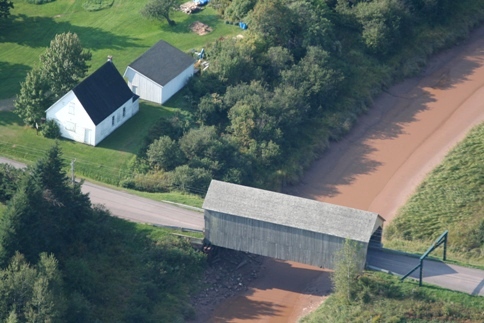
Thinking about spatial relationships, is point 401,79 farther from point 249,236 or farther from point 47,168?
point 47,168

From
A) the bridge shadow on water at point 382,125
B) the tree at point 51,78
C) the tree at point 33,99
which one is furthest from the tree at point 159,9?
the bridge shadow on water at point 382,125

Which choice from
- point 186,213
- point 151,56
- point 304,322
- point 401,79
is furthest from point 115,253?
point 401,79

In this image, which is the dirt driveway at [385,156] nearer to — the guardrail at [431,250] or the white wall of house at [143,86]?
the guardrail at [431,250]

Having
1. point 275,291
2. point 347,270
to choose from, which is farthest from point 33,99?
point 347,270

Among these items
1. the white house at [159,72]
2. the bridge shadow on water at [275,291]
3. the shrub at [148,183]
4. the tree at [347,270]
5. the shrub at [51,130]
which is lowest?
the bridge shadow on water at [275,291]

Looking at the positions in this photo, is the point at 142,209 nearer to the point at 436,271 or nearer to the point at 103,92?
the point at 103,92
